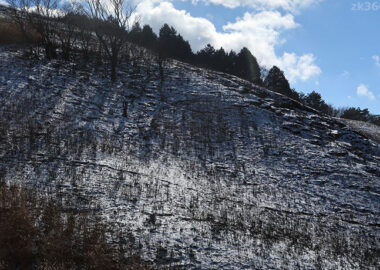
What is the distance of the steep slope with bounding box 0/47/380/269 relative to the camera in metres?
9.34

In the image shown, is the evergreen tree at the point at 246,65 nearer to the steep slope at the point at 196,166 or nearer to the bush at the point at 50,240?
the steep slope at the point at 196,166

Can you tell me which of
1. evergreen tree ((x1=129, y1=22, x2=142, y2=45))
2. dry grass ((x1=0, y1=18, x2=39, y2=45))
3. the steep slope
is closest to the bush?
the steep slope

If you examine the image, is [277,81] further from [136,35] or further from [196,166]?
[196,166]

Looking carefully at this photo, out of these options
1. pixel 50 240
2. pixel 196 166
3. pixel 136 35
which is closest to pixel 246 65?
pixel 136 35

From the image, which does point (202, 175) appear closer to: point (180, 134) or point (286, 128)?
point (180, 134)

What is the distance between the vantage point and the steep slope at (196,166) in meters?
9.34

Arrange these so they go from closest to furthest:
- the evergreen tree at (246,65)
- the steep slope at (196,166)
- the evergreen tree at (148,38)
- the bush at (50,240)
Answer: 1. the bush at (50,240)
2. the steep slope at (196,166)
3. the evergreen tree at (148,38)
4. the evergreen tree at (246,65)

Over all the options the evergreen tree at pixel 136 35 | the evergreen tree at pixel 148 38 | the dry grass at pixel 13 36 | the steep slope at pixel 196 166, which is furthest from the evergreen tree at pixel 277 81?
the dry grass at pixel 13 36

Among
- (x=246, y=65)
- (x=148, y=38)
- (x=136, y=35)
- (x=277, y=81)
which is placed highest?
(x=148, y=38)

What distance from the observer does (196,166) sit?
1498 cm

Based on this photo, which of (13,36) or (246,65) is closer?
(13,36)

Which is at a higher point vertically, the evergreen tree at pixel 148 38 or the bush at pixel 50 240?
the evergreen tree at pixel 148 38

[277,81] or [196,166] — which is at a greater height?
[277,81]

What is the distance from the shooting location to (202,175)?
46.6ft
